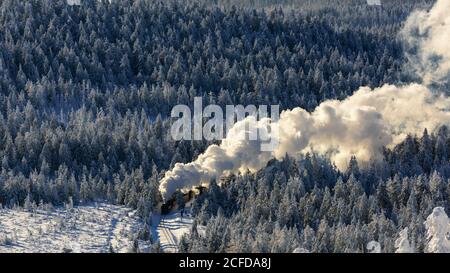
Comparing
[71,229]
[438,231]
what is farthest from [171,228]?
[438,231]

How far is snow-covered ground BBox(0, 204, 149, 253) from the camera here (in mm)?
140000

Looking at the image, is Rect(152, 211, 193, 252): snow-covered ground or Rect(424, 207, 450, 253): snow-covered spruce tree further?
Rect(152, 211, 193, 252): snow-covered ground

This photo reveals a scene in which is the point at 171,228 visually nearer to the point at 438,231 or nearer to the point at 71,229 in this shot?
the point at 71,229

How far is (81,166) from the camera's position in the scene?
190000 millimetres

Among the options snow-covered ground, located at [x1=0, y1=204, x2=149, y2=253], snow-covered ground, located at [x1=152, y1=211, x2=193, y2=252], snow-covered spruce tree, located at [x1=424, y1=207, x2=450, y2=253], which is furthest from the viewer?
snow-covered ground, located at [x1=152, y1=211, x2=193, y2=252]

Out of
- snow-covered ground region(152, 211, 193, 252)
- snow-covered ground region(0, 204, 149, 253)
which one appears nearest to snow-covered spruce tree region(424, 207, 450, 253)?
snow-covered ground region(152, 211, 193, 252)

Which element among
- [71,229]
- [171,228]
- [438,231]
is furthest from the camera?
[171,228]

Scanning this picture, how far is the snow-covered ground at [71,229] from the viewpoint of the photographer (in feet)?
459

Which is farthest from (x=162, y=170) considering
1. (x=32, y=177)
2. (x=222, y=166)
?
(x=32, y=177)

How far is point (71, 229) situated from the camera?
149500mm

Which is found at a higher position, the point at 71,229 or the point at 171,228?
the point at 71,229

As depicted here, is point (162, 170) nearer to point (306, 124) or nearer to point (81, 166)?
point (81, 166)

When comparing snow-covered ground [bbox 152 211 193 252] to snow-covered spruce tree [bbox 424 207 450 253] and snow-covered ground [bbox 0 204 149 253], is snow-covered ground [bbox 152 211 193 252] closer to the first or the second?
snow-covered ground [bbox 0 204 149 253]

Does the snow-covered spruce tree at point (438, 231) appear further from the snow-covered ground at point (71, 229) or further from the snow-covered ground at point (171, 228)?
the snow-covered ground at point (71, 229)
